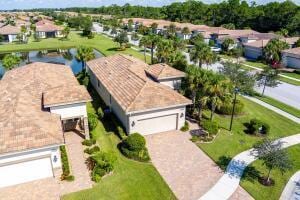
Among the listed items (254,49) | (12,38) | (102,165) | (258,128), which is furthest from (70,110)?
(12,38)

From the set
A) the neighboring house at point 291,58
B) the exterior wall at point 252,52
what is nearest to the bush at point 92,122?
the neighboring house at point 291,58

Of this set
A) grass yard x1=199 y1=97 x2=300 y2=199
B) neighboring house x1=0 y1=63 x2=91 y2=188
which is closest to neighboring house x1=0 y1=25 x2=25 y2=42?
neighboring house x1=0 y1=63 x2=91 y2=188

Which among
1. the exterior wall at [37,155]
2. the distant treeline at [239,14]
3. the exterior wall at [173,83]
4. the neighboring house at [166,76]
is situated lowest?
the exterior wall at [37,155]

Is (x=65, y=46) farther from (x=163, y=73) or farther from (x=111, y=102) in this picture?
(x=163, y=73)

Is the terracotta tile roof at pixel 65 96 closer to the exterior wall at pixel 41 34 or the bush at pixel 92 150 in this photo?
the bush at pixel 92 150

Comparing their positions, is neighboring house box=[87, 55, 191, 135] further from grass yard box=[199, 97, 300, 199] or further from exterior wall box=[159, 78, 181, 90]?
grass yard box=[199, 97, 300, 199]

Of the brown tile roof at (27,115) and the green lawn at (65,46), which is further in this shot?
the green lawn at (65,46)

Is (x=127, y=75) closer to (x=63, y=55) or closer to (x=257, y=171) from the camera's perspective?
(x=257, y=171)
